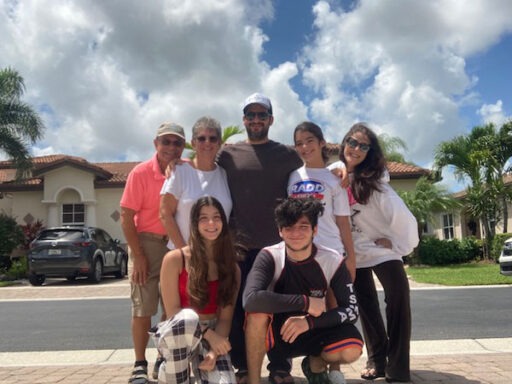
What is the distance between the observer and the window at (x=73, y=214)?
2117 cm

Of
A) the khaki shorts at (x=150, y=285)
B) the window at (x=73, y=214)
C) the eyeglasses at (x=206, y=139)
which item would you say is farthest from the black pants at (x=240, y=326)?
the window at (x=73, y=214)

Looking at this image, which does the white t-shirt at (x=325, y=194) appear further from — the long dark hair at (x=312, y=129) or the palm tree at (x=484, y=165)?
the palm tree at (x=484, y=165)

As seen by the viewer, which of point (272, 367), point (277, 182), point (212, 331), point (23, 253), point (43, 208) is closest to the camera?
point (212, 331)

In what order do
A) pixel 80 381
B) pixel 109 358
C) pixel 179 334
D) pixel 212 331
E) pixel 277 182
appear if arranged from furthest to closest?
pixel 109 358
pixel 80 381
pixel 277 182
pixel 212 331
pixel 179 334

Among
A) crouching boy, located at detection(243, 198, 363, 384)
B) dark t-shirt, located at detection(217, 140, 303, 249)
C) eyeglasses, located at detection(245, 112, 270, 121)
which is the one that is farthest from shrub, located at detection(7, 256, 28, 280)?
crouching boy, located at detection(243, 198, 363, 384)

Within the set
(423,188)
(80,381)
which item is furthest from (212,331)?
(423,188)

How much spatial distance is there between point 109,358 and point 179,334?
2.28 m

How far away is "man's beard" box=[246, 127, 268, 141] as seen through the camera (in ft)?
12.6

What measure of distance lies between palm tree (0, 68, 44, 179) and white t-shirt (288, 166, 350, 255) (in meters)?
17.8

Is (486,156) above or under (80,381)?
above

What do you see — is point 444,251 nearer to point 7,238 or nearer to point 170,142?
point 170,142

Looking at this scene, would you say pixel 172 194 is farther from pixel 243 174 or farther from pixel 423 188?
pixel 423 188

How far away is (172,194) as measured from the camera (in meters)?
3.70

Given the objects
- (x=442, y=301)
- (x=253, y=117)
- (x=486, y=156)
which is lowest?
(x=442, y=301)
